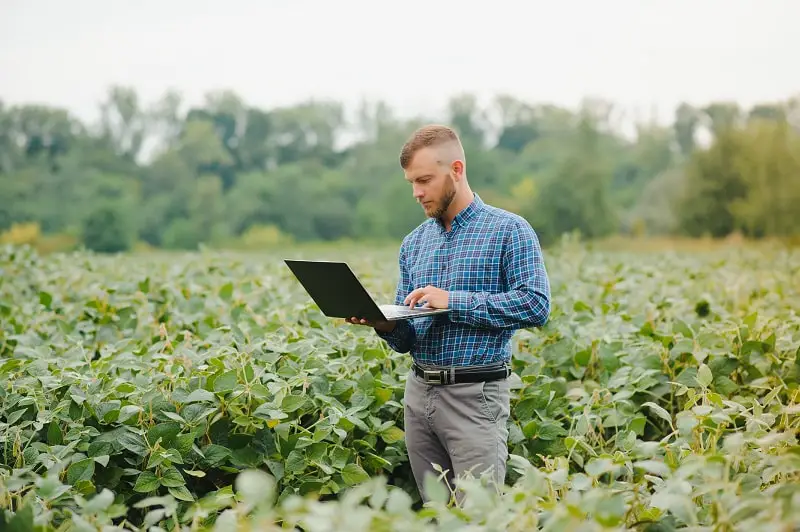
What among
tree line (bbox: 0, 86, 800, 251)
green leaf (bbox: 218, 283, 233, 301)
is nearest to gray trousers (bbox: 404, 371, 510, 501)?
green leaf (bbox: 218, 283, 233, 301)

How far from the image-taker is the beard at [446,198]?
2824 mm

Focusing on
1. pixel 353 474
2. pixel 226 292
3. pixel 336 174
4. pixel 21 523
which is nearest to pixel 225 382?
pixel 353 474

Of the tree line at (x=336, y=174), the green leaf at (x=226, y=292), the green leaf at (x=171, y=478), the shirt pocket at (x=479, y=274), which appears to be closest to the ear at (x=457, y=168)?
the shirt pocket at (x=479, y=274)

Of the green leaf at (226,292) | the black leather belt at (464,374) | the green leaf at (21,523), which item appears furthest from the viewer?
the green leaf at (226,292)

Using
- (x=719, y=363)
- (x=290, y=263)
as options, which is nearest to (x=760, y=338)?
(x=719, y=363)

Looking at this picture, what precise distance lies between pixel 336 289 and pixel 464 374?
534 mm

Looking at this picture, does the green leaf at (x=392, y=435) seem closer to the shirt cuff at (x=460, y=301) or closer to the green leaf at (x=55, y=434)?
the shirt cuff at (x=460, y=301)

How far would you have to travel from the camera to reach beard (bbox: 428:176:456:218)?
9.27 ft

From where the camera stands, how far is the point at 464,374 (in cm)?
280

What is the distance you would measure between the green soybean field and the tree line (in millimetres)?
35626

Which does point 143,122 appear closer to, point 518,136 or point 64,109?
point 64,109

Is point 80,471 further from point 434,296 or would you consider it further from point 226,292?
point 226,292

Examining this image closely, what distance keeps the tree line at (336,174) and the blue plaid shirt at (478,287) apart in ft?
120

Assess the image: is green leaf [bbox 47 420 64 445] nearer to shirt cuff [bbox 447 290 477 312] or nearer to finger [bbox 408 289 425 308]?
finger [bbox 408 289 425 308]
